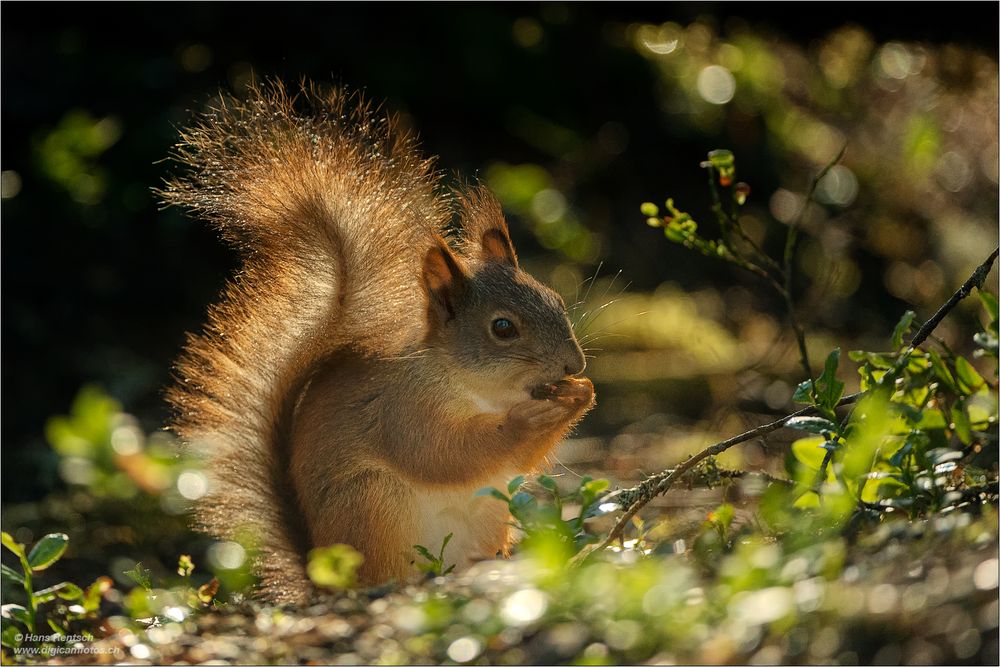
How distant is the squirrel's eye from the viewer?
2.50m

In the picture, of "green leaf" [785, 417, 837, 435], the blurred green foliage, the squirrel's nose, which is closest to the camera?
the blurred green foliage

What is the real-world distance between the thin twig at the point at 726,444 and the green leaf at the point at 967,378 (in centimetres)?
14

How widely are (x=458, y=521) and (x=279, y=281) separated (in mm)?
668

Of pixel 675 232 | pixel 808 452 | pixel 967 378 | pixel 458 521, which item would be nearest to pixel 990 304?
pixel 967 378

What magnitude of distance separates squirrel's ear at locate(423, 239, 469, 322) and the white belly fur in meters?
0.40

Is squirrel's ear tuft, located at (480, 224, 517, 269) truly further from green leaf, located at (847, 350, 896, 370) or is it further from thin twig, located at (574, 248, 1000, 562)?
green leaf, located at (847, 350, 896, 370)

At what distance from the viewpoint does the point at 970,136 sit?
629cm

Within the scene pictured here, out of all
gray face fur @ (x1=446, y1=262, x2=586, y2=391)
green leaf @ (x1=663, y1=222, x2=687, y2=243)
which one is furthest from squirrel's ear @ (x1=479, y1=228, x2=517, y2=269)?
green leaf @ (x1=663, y1=222, x2=687, y2=243)

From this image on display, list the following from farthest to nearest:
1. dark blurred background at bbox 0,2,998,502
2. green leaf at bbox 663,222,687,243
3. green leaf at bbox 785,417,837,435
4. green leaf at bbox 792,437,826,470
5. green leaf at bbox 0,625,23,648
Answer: dark blurred background at bbox 0,2,998,502
green leaf at bbox 663,222,687,243
green leaf at bbox 792,437,826,470
green leaf at bbox 0,625,23,648
green leaf at bbox 785,417,837,435

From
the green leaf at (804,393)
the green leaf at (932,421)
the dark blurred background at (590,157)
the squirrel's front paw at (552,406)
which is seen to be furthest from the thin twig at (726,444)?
the dark blurred background at (590,157)

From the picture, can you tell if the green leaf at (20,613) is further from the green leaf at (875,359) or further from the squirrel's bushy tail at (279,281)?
the green leaf at (875,359)

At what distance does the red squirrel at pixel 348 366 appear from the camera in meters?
2.39

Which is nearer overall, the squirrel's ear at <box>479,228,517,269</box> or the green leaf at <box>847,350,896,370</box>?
the green leaf at <box>847,350,896,370</box>

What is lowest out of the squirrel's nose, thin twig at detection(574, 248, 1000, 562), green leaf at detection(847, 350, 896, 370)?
thin twig at detection(574, 248, 1000, 562)
